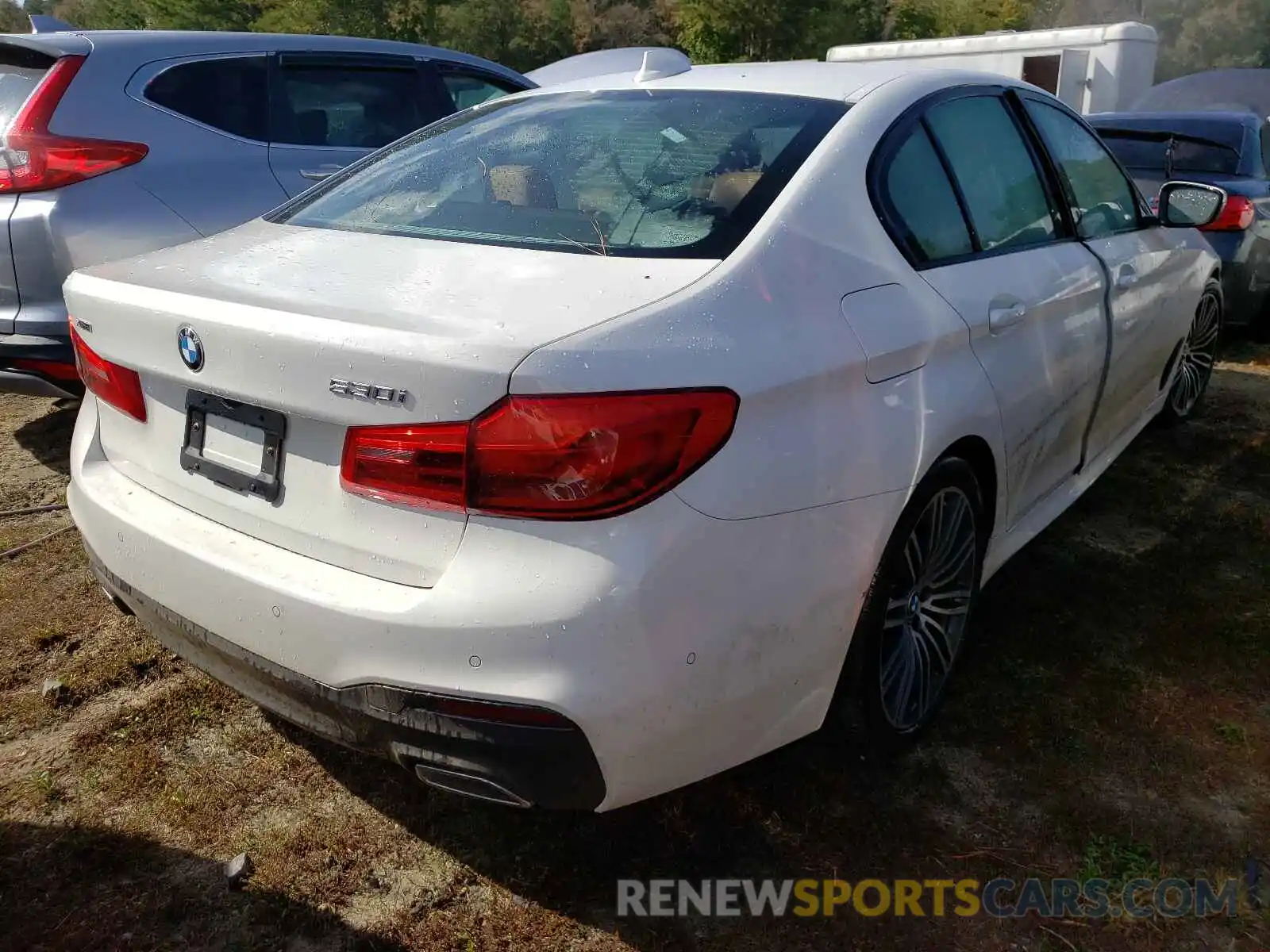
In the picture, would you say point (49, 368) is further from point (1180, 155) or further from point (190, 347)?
point (1180, 155)

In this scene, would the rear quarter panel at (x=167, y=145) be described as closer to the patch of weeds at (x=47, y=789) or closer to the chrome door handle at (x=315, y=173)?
the chrome door handle at (x=315, y=173)

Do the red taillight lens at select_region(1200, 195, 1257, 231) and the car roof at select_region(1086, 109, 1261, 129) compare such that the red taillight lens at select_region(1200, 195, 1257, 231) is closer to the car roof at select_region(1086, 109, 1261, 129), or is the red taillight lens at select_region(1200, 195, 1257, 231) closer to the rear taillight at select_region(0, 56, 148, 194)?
the car roof at select_region(1086, 109, 1261, 129)

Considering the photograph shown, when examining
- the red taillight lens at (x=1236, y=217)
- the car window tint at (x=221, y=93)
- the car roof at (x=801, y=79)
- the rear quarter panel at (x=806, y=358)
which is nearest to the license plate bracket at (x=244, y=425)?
the rear quarter panel at (x=806, y=358)

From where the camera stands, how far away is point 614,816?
2234 millimetres

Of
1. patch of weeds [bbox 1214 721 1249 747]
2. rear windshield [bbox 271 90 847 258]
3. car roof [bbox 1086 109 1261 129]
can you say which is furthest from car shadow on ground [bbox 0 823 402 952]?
car roof [bbox 1086 109 1261 129]

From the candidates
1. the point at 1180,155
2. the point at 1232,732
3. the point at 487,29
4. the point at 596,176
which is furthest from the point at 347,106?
the point at 487,29

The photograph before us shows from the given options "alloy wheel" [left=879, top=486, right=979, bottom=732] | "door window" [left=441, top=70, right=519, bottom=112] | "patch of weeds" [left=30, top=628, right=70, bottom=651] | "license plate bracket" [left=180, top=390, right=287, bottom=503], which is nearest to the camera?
"license plate bracket" [left=180, top=390, right=287, bottom=503]

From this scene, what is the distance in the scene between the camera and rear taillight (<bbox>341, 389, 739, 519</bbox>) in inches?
61.2

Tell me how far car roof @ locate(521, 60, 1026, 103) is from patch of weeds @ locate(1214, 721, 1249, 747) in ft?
5.83

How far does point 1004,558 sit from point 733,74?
58.9 inches

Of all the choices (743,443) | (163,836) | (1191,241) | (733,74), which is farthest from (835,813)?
(1191,241)

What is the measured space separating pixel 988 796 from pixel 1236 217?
4940 millimetres

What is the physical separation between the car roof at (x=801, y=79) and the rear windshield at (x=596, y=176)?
61mm

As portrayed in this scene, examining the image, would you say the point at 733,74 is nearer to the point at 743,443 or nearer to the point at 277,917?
the point at 743,443
